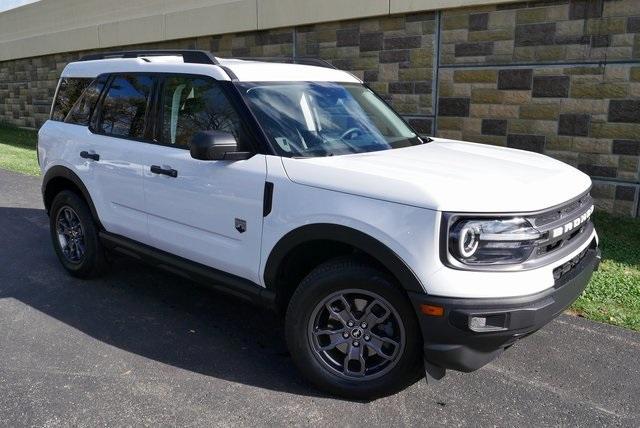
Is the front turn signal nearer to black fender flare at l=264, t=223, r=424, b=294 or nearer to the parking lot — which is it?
black fender flare at l=264, t=223, r=424, b=294

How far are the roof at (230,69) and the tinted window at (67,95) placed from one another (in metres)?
0.24

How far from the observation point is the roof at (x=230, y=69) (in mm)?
3834

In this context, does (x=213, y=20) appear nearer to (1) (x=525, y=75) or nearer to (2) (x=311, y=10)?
(2) (x=311, y=10)

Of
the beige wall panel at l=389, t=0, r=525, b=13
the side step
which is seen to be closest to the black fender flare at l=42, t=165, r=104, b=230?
the side step

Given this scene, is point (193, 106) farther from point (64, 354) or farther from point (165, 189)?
point (64, 354)

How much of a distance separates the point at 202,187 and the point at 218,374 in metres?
A: 1.17

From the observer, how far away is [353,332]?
127 inches

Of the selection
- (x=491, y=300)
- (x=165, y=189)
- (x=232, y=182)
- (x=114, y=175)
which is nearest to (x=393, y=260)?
(x=491, y=300)

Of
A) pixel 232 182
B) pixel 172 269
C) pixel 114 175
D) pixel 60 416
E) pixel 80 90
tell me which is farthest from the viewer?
pixel 80 90

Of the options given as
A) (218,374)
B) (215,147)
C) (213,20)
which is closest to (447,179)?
(215,147)

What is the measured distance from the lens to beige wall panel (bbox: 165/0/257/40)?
10.6 meters

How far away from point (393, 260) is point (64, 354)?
231 cm

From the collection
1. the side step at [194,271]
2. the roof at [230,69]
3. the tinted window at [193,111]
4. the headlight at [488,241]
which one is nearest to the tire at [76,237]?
the side step at [194,271]

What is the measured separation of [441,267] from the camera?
278cm
